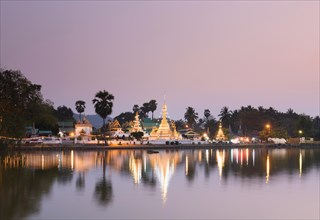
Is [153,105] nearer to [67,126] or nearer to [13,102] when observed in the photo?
[67,126]

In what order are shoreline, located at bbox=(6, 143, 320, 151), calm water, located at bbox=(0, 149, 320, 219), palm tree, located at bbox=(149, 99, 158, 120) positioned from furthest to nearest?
palm tree, located at bbox=(149, 99, 158, 120) → shoreline, located at bbox=(6, 143, 320, 151) → calm water, located at bbox=(0, 149, 320, 219)

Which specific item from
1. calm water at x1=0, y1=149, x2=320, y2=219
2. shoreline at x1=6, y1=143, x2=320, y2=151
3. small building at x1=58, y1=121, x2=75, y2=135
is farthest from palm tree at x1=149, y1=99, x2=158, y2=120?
calm water at x1=0, y1=149, x2=320, y2=219

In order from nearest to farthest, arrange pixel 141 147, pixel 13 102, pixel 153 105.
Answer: pixel 13 102, pixel 141 147, pixel 153 105

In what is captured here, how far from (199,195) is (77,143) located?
5396 cm

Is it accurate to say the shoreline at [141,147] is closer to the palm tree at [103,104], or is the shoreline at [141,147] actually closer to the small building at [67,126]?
the palm tree at [103,104]

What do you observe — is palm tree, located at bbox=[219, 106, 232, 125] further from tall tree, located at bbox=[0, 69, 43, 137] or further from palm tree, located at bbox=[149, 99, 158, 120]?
tall tree, located at bbox=[0, 69, 43, 137]

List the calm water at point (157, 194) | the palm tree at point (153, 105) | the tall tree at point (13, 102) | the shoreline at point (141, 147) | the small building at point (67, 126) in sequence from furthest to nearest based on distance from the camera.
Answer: the palm tree at point (153, 105)
the small building at point (67, 126)
the shoreline at point (141, 147)
the tall tree at point (13, 102)
the calm water at point (157, 194)

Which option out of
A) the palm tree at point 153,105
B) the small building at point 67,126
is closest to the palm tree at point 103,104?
the small building at point 67,126

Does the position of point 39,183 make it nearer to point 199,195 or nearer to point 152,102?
point 199,195

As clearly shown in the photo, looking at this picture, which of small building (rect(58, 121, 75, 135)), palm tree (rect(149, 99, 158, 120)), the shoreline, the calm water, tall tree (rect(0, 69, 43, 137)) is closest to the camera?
the calm water

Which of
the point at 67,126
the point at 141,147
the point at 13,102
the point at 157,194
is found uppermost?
the point at 13,102

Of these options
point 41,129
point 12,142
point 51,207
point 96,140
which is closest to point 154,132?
point 96,140

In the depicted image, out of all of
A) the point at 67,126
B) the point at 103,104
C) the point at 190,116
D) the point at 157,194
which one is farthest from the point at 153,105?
the point at 157,194

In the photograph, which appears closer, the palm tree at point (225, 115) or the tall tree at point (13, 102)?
the tall tree at point (13, 102)
